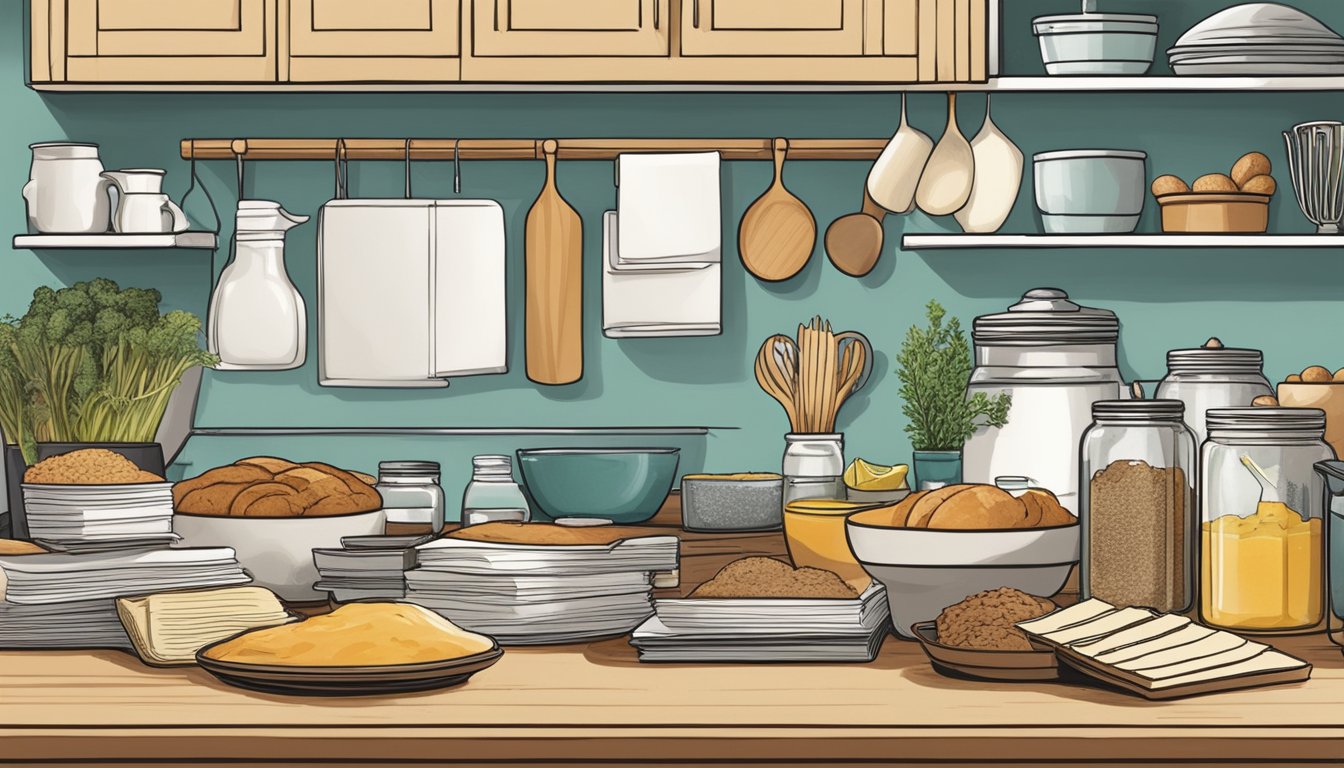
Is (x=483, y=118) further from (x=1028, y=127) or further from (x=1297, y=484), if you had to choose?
(x=1297, y=484)

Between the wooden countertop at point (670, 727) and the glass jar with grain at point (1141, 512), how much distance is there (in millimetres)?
257

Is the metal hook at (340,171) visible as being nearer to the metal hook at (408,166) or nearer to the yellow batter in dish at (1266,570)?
the metal hook at (408,166)

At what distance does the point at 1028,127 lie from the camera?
235 cm

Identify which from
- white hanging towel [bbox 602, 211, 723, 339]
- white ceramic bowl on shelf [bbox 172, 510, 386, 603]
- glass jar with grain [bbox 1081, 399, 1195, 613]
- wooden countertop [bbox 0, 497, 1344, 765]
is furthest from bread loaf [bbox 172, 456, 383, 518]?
glass jar with grain [bbox 1081, 399, 1195, 613]

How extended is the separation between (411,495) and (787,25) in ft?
2.97

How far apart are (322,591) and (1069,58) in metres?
Result: 1.43

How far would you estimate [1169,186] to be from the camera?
87.6 inches

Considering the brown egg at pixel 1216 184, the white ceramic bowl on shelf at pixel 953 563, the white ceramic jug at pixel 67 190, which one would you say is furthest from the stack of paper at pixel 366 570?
the brown egg at pixel 1216 184

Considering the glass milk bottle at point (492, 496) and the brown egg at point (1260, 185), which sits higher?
the brown egg at point (1260, 185)

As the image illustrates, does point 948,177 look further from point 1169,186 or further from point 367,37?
point 367,37

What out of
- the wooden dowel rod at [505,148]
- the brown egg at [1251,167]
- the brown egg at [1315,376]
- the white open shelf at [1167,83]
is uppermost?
the white open shelf at [1167,83]

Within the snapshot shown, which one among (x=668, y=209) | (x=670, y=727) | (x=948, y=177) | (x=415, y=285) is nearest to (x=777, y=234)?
(x=668, y=209)

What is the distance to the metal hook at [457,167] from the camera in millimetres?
2301

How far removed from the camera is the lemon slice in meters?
1.87
